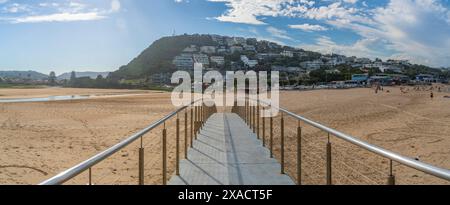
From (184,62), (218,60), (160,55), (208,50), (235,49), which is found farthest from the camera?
(160,55)

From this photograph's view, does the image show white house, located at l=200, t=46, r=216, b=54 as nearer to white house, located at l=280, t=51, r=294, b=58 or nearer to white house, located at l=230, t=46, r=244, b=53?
white house, located at l=230, t=46, r=244, b=53

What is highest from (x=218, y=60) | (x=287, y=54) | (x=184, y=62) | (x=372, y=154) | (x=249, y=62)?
(x=287, y=54)

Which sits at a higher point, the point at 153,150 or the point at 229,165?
the point at 229,165

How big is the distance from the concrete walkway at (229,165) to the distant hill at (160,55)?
4978 inches

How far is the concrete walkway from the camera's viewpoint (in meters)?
4.20

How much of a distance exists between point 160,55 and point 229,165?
164 metres

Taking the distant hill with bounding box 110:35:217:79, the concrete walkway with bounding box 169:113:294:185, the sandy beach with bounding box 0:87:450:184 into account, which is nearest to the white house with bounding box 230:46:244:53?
the distant hill with bounding box 110:35:217:79

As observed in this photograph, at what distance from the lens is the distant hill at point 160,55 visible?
459 feet

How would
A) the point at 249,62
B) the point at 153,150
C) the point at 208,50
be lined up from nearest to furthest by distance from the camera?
the point at 153,150 < the point at 249,62 < the point at 208,50

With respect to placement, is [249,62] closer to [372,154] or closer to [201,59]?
[201,59]

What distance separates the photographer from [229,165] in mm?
4953

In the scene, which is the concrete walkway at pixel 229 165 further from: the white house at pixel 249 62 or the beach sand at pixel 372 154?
the white house at pixel 249 62

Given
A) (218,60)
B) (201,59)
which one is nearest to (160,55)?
(201,59)
